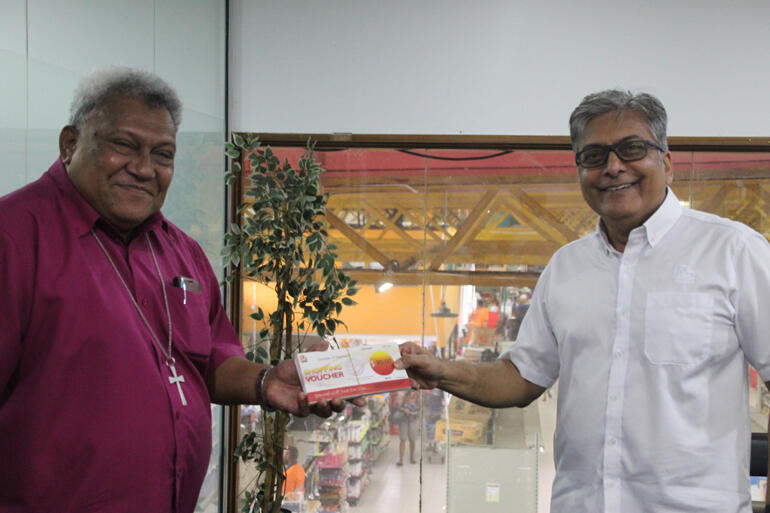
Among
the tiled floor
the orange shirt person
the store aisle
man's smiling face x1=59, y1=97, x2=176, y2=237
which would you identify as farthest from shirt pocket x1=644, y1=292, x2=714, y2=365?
the orange shirt person

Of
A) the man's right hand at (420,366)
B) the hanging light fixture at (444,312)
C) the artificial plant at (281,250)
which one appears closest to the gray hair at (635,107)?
the man's right hand at (420,366)

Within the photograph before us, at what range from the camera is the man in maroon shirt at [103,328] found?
1.19m

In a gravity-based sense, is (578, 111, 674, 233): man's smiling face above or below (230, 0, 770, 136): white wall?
below

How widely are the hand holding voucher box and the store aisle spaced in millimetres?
1993

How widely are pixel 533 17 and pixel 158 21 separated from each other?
6.36ft

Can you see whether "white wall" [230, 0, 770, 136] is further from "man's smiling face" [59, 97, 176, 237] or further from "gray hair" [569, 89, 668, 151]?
"man's smiling face" [59, 97, 176, 237]

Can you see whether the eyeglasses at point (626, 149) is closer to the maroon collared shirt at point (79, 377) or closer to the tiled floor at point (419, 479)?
the maroon collared shirt at point (79, 377)

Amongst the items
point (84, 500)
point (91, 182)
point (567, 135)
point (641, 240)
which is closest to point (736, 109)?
Answer: point (567, 135)

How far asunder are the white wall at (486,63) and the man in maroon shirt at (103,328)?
1.94 meters

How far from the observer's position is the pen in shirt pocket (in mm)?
1545

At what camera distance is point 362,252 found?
3.51m

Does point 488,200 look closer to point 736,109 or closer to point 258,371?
point 736,109

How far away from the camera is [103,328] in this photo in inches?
49.4

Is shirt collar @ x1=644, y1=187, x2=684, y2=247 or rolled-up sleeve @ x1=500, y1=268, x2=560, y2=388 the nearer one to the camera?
shirt collar @ x1=644, y1=187, x2=684, y2=247
